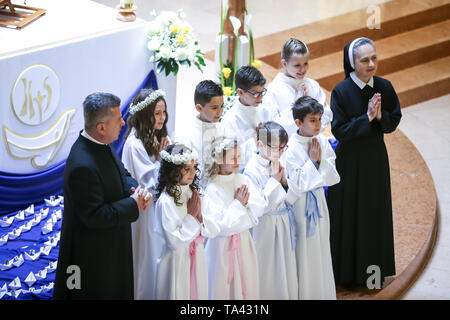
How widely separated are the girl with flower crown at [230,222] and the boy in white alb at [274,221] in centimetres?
13

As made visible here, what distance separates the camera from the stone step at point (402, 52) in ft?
30.6

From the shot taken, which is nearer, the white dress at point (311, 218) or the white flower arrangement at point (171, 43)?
the white dress at point (311, 218)

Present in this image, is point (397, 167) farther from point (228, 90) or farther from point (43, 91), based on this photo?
point (43, 91)

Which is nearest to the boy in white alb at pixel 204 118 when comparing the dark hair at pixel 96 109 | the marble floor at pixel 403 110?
the dark hair at pixel 96 109

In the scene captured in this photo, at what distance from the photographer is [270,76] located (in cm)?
838

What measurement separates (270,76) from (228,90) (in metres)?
1.70

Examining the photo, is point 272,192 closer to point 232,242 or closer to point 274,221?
point 274,221

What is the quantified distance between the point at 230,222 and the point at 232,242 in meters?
0.19

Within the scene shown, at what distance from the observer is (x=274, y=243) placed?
461cm

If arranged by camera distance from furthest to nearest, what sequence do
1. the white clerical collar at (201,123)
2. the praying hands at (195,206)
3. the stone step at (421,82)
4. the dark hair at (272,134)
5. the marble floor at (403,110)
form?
the stone step at (421,82) < the marble floor at (403,110) < the white clerical collar at (201,123) < the dark hair at (272,134) < the praying hands at (195,206)

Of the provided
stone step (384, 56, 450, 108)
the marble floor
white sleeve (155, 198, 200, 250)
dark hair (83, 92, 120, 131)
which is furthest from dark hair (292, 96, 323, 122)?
stone step (384, 56, 450, 108)

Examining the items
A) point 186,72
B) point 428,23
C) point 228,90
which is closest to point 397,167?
point 228,90

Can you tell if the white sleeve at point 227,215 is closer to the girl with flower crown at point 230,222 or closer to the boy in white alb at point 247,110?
the girl with flower crown at point 230,222

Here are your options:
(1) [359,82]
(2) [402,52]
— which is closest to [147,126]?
(1) [359,82]
